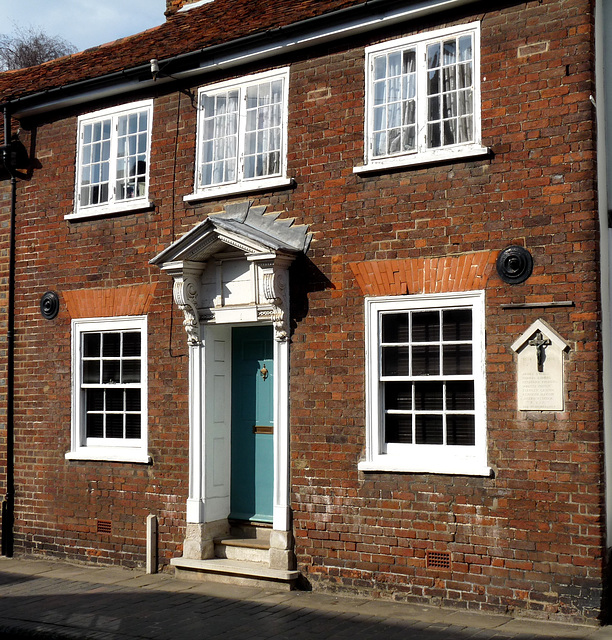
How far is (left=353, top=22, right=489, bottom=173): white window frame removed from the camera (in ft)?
28.2

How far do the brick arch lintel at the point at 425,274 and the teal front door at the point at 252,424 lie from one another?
1708 millimetres

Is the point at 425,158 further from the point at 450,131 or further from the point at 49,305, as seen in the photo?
the point at 49,305

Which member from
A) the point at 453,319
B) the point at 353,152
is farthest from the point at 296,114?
the point at 453,319

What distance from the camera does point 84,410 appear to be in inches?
447

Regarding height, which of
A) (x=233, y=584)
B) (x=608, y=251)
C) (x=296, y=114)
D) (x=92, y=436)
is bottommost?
(x=233, y=584)

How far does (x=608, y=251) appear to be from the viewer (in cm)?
845

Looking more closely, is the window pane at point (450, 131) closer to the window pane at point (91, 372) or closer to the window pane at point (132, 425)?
the window pane at point (132, 425)

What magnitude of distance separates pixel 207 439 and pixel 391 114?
418 cm

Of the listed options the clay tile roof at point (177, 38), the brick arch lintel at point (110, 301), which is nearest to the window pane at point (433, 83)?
the clay tile roof at point (177, 38)

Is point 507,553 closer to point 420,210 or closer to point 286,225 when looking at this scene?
point 420,210

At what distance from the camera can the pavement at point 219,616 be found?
298 inches

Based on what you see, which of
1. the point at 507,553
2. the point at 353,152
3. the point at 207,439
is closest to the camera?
the point at 507,553

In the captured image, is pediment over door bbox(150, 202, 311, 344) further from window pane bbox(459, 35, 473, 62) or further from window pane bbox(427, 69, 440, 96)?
window pane bbox(459, 35, 473, 62)

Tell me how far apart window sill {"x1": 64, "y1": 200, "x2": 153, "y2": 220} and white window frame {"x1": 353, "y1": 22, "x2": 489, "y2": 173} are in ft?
9.76
